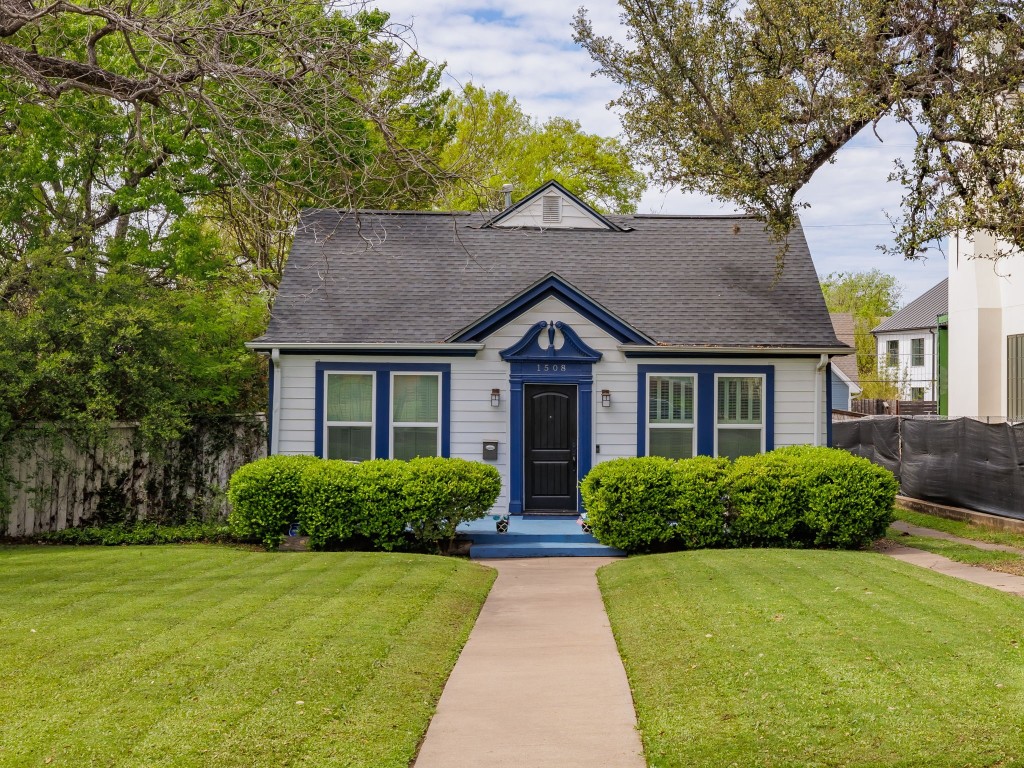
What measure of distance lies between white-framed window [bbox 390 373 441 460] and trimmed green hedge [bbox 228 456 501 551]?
2047mm

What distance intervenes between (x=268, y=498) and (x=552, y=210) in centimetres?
851

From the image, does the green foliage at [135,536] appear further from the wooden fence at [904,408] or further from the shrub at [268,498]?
the wooden fence at [904,408]

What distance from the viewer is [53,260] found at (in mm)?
15688

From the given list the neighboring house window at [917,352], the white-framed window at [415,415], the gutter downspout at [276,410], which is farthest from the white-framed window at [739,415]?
the neighboring house window at [917,352]

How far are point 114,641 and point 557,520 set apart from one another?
31.1 feet

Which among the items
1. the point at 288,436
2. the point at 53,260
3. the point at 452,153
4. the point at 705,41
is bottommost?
the point at 288,436

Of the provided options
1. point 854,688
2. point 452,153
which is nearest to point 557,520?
point 854,688

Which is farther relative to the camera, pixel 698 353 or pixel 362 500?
pixel 698 353

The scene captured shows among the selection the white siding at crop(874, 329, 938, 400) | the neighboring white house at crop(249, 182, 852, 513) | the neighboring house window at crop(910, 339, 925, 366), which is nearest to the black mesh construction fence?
the neighboring white house at crop(249, 182, 852, 513)

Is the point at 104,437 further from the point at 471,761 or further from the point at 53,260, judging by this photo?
the point at 471,761

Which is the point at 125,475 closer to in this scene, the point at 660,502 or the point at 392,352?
the point at 392,352

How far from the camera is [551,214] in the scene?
64.8 feet

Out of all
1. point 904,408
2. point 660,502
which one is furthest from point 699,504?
point 904,408

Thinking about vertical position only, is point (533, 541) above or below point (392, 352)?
below
